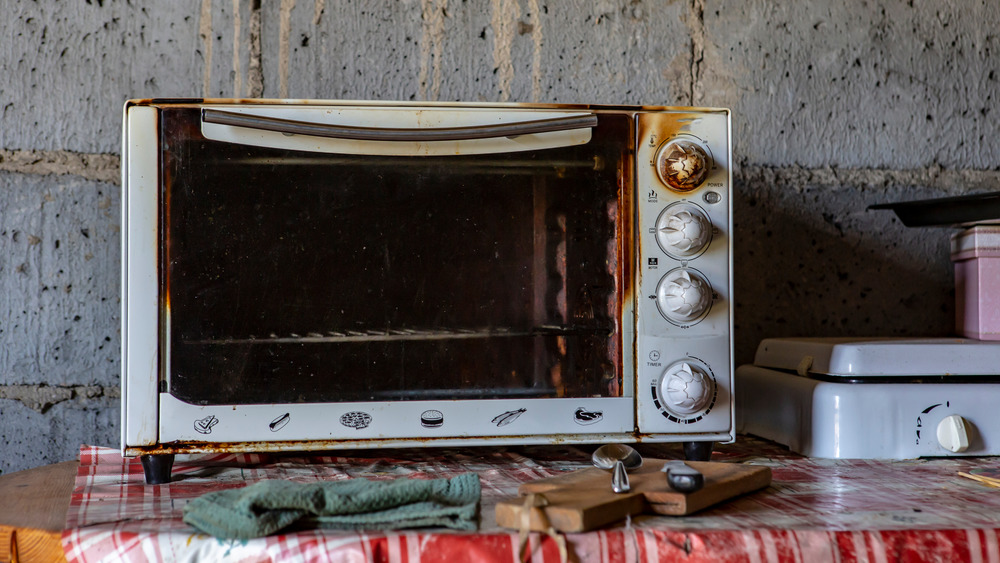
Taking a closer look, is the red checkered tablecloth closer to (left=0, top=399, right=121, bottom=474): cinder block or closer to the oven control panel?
the oven control panel

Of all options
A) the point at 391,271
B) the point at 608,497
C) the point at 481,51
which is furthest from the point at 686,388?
the point at 481,51

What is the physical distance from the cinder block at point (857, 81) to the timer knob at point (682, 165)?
1.31 ft

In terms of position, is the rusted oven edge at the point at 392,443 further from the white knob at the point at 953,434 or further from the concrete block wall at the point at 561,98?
the concrete block wall at the point at 561,98

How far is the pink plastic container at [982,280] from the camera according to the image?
96cm

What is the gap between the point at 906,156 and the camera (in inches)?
44.5

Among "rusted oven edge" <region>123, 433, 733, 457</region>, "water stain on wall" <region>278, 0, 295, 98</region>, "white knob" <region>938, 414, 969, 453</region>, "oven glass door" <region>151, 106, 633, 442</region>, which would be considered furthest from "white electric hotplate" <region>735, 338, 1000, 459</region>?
"water stain on wall" <region>278, 0, 295, 98</region>

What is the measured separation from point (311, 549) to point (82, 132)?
76 cm

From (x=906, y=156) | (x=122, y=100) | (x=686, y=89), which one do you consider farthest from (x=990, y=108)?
(x=122, y=100)

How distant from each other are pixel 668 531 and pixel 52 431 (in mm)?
849

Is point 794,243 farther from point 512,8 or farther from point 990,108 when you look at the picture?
point 512,8

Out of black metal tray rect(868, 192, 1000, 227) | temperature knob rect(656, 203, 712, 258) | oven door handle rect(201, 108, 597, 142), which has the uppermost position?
oven door handle rect(201, 108, 597, 142)

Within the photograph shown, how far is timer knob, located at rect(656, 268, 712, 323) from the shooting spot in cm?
72

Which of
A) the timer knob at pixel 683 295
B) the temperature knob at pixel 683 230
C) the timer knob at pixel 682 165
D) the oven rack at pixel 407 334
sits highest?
the timer knob at pixel 682 165

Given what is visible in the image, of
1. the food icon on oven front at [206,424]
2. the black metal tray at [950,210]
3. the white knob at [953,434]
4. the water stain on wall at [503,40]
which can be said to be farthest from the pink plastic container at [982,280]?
the food icon on oven front at [206,424]
